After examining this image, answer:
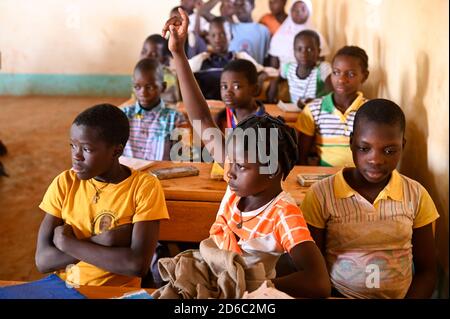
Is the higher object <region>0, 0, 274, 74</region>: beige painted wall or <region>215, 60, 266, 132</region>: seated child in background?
<region>0, 0, 274, 74</region>: beige painted wall

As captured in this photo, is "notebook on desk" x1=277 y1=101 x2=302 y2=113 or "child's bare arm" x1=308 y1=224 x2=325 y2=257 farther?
"notebook on desk" x1=277 y1=101 x2=302 y2=113

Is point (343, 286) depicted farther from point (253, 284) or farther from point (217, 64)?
point (217, 64)

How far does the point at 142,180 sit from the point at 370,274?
0.71 metres

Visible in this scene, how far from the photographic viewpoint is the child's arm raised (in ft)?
4.90

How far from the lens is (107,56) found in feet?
23.7

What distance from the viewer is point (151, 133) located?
8.91 ft

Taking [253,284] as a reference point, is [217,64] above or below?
above

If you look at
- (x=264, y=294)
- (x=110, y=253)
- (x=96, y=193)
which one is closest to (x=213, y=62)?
(x=96, y=193)

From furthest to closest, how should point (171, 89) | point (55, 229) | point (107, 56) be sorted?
1. point (107, 56)
2. point (171, 89)
3. point (55, 229)

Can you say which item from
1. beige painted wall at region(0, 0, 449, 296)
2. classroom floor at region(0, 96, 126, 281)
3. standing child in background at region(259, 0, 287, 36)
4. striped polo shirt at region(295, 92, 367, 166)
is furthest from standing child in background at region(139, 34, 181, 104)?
standing child in background at region(259, 0, 287, 36)

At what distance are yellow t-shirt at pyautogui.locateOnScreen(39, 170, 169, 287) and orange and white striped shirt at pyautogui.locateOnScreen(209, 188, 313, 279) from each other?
27 centimetres

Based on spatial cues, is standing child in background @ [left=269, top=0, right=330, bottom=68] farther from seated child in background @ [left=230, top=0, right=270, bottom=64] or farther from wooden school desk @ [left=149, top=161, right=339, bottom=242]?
wooden school desk @ [left=149, top=161, right=339, bottom=242]

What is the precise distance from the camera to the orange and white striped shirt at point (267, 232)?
1.27m
